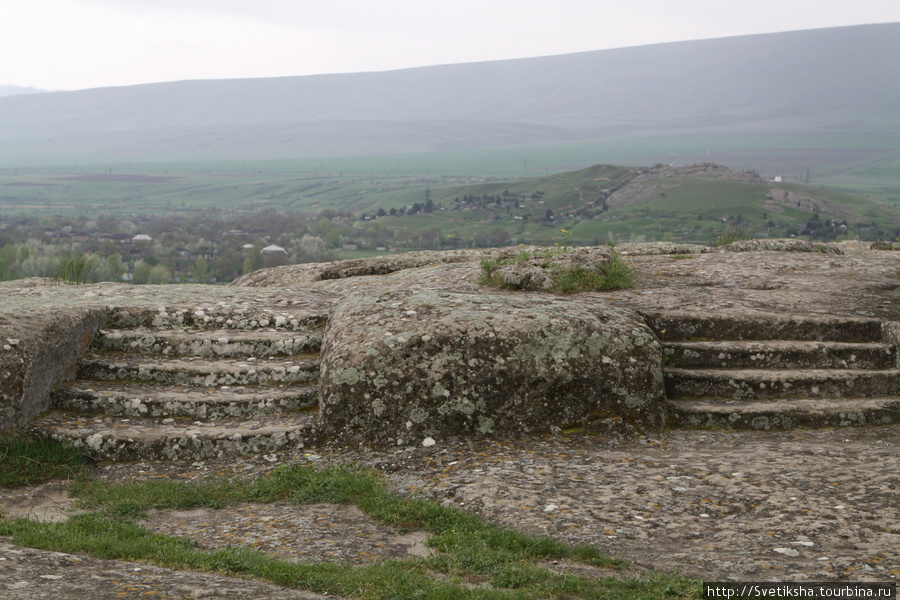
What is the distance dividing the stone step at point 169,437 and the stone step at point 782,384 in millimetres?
5111

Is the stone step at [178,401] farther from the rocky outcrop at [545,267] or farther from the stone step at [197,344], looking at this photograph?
the rocky outcrop at [545,267]

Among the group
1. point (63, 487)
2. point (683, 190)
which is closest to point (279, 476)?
point (63, 487)

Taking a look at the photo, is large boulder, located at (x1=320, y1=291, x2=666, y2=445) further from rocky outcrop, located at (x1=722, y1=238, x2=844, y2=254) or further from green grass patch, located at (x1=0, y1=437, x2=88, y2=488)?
rocky outcrop, located at (x1=722, y1=238, x2=844, y2=254)

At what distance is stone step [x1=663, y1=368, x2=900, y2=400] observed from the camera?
32.8ft

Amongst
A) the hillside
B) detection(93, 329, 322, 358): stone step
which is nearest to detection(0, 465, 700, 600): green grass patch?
detection(93, 329, 322, 358): stone step

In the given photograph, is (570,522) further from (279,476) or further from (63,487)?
(63,487)

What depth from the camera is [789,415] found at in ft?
31.1

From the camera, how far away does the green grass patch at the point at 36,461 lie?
317 inches

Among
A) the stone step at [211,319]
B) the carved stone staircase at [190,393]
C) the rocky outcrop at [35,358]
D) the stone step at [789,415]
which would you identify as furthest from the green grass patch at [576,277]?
the rocky outcrop at [35,358]

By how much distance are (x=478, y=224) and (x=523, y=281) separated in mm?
110046

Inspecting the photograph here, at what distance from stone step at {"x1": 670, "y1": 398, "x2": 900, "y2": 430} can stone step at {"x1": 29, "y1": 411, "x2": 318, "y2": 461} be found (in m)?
4.98

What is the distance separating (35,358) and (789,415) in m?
9.43

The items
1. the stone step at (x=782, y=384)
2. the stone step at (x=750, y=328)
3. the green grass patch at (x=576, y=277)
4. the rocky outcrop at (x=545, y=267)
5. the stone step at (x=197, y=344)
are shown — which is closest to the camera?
the stone step at (x=782, y=384)

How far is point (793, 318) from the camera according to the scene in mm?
11016
